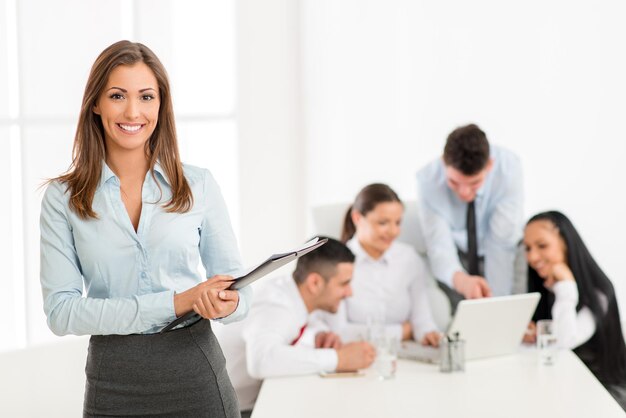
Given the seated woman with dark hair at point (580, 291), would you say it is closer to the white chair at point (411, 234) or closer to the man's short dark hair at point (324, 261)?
the white chair at point (411, 234)

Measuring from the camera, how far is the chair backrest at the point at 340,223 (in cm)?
418

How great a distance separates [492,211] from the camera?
4148 millimetres

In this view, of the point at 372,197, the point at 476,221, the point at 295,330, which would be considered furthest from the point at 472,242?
the point at 295,330

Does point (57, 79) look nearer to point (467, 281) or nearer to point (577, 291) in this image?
point (467, 281)

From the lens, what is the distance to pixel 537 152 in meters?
5.34

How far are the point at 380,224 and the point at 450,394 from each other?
102 centimetres

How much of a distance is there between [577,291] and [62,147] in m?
2.35

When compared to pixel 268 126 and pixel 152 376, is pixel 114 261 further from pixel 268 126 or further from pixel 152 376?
pixel 268 126

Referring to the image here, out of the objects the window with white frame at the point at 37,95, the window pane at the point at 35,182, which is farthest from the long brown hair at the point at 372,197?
the window pane at the point at 35,182

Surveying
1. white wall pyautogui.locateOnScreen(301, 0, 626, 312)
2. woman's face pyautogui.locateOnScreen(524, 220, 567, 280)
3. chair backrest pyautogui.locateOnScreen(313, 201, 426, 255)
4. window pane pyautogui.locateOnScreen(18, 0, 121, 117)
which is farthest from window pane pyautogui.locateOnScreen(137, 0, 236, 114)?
woman's face pyautogui.locateOnScreen(524, 220, 567, 280)

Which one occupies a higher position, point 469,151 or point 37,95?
point 37,95

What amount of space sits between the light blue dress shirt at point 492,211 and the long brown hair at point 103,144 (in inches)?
87.9

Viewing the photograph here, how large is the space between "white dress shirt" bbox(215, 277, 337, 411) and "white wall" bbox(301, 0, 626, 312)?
79.5 inches

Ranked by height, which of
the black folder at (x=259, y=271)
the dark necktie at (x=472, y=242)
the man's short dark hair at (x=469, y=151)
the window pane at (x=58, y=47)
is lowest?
the dark necktie at (x=472, y=242)
